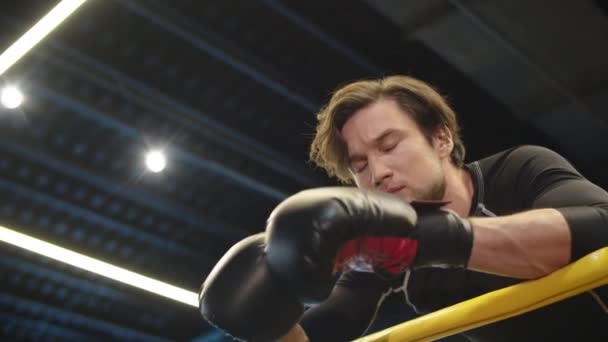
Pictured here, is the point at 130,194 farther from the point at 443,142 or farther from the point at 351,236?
the point at 351,236

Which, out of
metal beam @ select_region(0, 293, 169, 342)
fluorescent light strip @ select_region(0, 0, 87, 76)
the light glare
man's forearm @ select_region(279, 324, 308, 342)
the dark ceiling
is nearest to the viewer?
man's forearm @ select_region(279, 324, 308, 342)

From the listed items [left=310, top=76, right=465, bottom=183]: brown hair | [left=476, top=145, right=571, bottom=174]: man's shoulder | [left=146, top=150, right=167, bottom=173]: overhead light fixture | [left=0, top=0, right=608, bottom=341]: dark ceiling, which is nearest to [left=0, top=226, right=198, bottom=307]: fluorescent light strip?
[left=0, top=0, right=608, bottom=341]: dark ceiling

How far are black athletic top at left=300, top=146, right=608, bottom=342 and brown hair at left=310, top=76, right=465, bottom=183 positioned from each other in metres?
0.24

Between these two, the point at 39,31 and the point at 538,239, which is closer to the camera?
the point at 538,239

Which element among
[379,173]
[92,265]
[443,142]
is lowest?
[379,173]

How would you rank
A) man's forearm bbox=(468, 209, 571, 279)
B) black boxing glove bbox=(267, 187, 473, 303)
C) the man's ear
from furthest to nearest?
the man's ear, man's forearm bbox=(468, 209, 571, 279), black boxing glove bbox=(267, 187, 473, 303)

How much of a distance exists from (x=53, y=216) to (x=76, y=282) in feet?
3.20

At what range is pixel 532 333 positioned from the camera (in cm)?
157

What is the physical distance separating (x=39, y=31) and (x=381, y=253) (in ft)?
8.21

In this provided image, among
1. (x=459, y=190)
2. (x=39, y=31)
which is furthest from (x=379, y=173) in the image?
(x=39, y=31)

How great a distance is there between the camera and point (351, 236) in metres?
1.14

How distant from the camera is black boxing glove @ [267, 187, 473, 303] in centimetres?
110

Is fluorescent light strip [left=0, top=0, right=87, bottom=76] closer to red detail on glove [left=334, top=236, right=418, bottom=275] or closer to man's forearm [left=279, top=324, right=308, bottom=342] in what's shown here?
man's forearm [left=279, top=324, right=308, bottom=342]

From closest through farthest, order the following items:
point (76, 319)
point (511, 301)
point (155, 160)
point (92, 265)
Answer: point (511, 301), point (155, 160), point (92, 265), point (76, 319)
